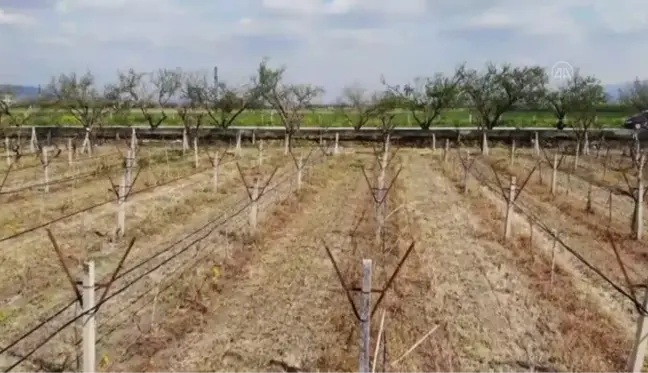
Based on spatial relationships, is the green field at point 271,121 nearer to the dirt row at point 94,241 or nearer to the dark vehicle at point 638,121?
the dark vehicle at point 638,121

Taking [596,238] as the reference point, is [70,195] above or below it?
above

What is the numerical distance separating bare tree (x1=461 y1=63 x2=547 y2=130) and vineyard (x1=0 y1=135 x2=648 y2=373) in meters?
21.9

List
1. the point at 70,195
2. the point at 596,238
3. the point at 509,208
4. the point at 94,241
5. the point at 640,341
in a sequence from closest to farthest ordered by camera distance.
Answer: the point at 640,341 < the point at 94,241 < the point at 509,208 < the point at 596,238 < the point at 70,195

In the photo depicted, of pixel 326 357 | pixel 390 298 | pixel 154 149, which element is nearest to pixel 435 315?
Answer: pixel 390 298

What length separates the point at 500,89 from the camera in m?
44.2

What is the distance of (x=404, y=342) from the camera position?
8.39 metres

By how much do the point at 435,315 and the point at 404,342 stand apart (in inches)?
49.7

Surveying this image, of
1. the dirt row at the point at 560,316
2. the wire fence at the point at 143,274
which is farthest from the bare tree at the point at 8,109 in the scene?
the dirt row at the point at 560,316

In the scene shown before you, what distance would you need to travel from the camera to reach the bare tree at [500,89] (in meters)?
43.6

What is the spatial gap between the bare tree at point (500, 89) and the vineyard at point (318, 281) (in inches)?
861

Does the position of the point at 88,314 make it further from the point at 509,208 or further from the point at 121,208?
A: the point at 509,208

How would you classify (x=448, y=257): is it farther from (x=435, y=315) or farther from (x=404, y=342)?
(x=404, y=342)

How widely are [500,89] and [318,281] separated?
116 feet

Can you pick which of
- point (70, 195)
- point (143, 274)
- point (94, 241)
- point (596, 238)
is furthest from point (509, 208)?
point (70, 195)
